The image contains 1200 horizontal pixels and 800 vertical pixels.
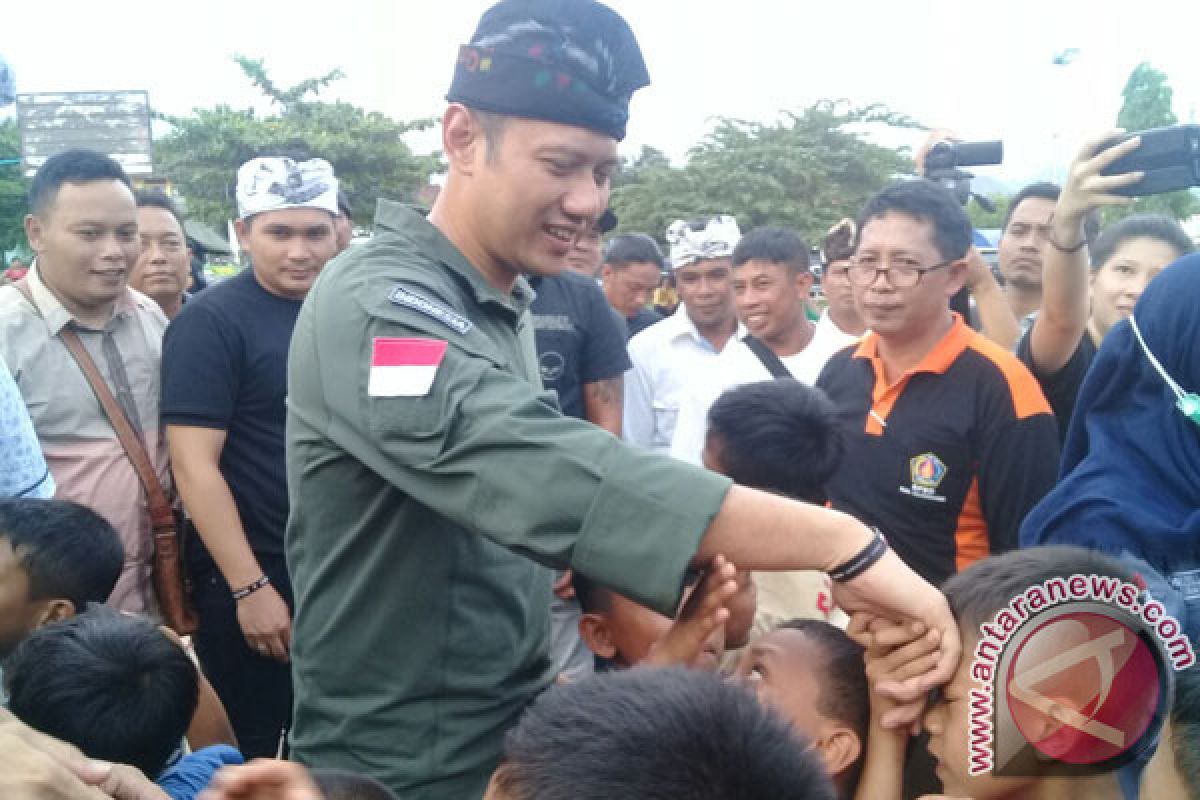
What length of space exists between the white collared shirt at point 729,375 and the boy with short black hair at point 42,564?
1.84m

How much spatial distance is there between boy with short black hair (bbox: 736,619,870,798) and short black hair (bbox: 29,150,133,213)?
113 inches

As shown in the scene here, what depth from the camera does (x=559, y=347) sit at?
4047mm

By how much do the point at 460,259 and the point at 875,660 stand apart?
36.7 inches

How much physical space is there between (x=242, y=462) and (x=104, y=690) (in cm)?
129

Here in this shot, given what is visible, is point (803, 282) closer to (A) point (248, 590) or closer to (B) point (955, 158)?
(B) point (955, 158)

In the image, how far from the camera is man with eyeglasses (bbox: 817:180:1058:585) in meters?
2.82

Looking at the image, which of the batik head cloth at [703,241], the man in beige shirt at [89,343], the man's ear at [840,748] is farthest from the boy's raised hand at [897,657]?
the batik head cloth at [703,241]

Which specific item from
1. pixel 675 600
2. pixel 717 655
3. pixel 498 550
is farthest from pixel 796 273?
pixel 675 600

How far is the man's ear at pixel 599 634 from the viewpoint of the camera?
2.29 metres

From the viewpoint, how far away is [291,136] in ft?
95.2

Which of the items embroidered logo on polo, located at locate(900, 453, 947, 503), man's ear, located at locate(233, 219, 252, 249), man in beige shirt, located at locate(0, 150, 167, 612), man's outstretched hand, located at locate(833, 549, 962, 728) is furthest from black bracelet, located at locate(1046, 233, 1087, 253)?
man in beige shirt, located at locate(0, 150, 167, 612)

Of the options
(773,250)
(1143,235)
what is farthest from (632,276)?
(1143,235)

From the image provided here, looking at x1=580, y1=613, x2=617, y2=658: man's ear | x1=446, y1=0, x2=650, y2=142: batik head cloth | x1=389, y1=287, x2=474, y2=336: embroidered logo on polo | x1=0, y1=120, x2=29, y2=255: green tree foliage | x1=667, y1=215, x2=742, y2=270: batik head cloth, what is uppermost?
x1=446, y1=0, x2=650, y2=142: batik head cloth

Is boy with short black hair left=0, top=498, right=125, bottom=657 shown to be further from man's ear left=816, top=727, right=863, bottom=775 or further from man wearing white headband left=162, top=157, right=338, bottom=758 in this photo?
man's ear left=816, top=727, right=863, bottom=775
